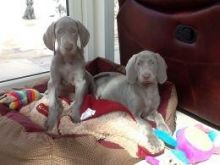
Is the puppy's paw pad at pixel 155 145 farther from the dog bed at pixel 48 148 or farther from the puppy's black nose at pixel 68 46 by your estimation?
the puppy's black nose at pixel 68 46

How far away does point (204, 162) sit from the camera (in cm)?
144

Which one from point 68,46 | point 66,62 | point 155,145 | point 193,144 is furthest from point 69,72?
point 193,144

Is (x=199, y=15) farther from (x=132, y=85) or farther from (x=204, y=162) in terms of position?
(x=204, y=162)


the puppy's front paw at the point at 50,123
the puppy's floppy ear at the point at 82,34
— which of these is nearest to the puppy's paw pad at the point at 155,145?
the puppy's front paw at the point at 50,123

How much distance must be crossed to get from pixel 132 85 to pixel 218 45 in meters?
0.39

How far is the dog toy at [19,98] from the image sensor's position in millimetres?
1660

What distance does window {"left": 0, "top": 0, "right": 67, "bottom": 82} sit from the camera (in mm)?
2090

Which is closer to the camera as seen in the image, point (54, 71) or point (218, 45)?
point (218, 45)

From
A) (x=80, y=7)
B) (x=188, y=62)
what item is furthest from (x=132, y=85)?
(x=80, y=7)

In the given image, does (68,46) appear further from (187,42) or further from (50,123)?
(187,42)

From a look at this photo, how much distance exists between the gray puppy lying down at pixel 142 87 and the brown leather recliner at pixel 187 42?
0.44ft

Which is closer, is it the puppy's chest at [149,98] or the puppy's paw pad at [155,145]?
the puppy's paw pad at [155,145]

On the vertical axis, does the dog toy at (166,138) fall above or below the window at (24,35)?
below

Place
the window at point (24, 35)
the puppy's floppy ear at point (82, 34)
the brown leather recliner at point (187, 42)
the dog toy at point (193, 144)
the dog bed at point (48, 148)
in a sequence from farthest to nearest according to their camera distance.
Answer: the window at point (24, 35)
the puppy's floppy ear at point (82, 34)
the brown leather recliner at point (187, 42)
the dog toy at point (193, 144)
the dog bed at point (48, 148)
